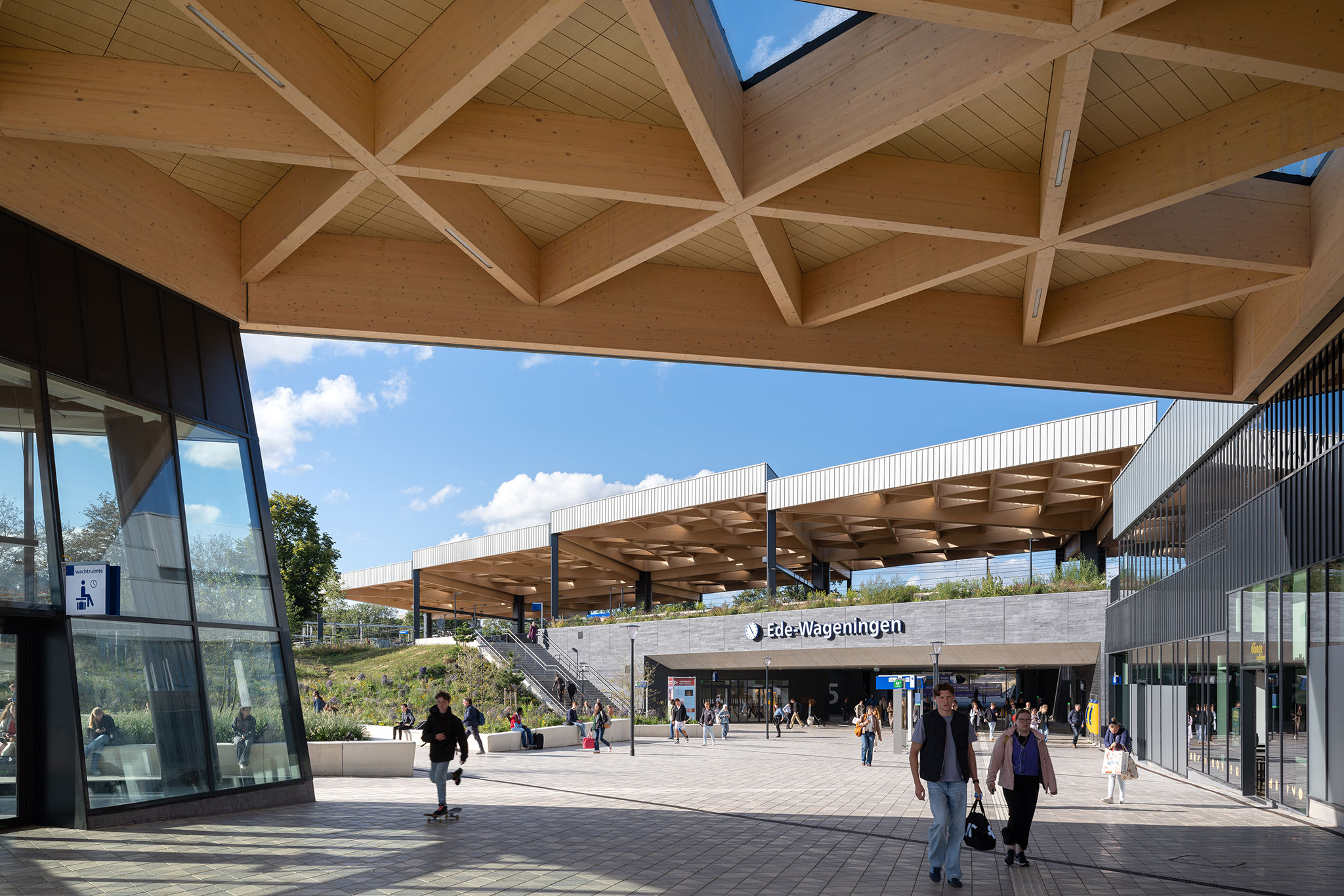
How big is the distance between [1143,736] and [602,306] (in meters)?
21.3

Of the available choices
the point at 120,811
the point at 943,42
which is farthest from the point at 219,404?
the point at 943,42

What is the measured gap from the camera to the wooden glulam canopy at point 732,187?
26.5 ft

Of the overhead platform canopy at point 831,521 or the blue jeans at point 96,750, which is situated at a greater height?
the overhead platform canopy at point 831,521

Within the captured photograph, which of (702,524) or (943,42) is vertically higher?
(702,524)

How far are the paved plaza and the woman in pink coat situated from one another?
28 cm

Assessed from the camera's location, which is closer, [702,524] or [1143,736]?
[1143,736]

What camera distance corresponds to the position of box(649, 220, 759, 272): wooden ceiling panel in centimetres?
1260

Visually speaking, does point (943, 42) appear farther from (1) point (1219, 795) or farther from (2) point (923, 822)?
(1) point (1219, 795)

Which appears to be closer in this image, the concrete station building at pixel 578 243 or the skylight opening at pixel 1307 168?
the concrete station building at pixel 578 243

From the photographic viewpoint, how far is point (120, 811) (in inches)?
449

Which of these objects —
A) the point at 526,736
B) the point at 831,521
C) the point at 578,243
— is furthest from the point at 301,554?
the point at 578,243

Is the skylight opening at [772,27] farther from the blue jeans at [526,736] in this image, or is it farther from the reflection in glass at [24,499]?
the blue jeans at [526,736]

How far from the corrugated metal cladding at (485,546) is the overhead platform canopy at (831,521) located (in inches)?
3.6

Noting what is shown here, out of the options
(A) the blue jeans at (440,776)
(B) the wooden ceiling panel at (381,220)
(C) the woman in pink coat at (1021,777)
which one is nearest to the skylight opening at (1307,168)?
(C) the woman in pink coat at (1021,777)
